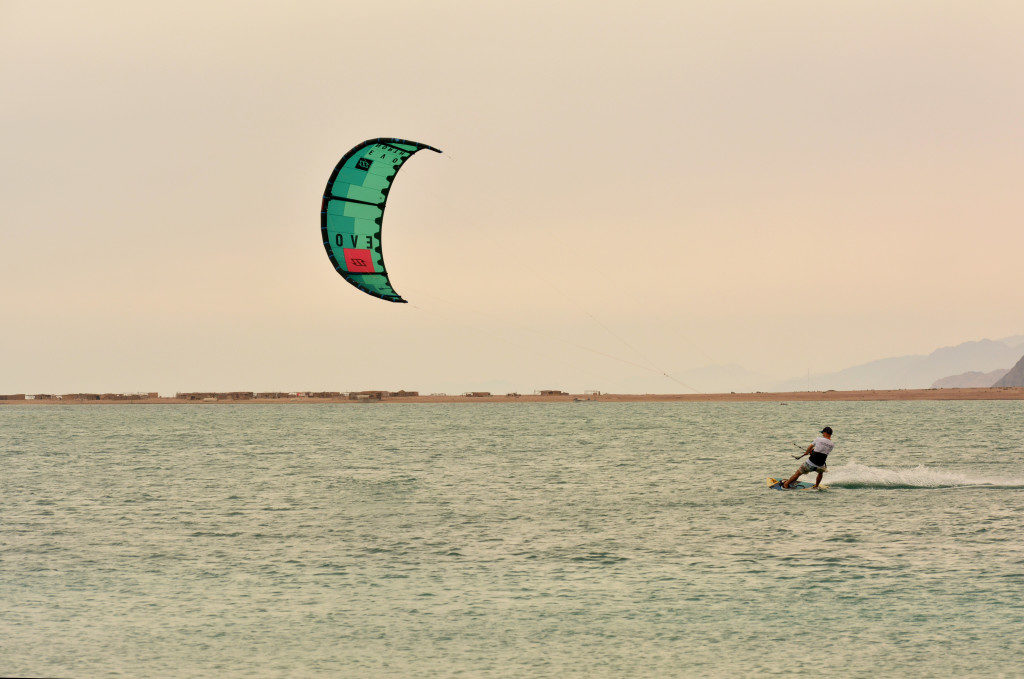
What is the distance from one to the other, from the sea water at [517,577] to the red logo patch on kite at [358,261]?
7.33m

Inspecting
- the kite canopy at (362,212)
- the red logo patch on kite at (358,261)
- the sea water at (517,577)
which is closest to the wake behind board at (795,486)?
→ the sea water at (517,577)

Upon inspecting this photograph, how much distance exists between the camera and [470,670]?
479 inches

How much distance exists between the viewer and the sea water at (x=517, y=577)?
12.7 m

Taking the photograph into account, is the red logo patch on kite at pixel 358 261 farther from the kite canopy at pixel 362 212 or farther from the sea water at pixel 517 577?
the sea water at pixel 517 577

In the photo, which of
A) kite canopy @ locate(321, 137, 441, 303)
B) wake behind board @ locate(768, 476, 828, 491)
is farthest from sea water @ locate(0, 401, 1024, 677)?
kite canopy @ locate(321, 137, 441, 303)

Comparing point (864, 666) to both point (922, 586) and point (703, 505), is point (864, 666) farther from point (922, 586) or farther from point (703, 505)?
point (703, 505)

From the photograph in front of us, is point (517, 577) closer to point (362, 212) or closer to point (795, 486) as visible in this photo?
point (362, 212)

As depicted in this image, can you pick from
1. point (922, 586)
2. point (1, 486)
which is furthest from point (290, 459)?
point (922, 586)

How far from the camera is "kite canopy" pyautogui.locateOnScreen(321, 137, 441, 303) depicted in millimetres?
28328

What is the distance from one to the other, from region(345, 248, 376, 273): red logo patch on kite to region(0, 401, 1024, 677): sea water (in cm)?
733

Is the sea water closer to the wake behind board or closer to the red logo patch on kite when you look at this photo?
the wake behind board

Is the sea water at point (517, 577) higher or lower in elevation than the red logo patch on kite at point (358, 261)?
lower

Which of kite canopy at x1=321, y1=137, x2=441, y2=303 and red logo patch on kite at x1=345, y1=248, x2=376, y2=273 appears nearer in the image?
kite canopy at x1=321, y1=137, x2=441, y2=303

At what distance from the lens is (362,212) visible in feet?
95.9
